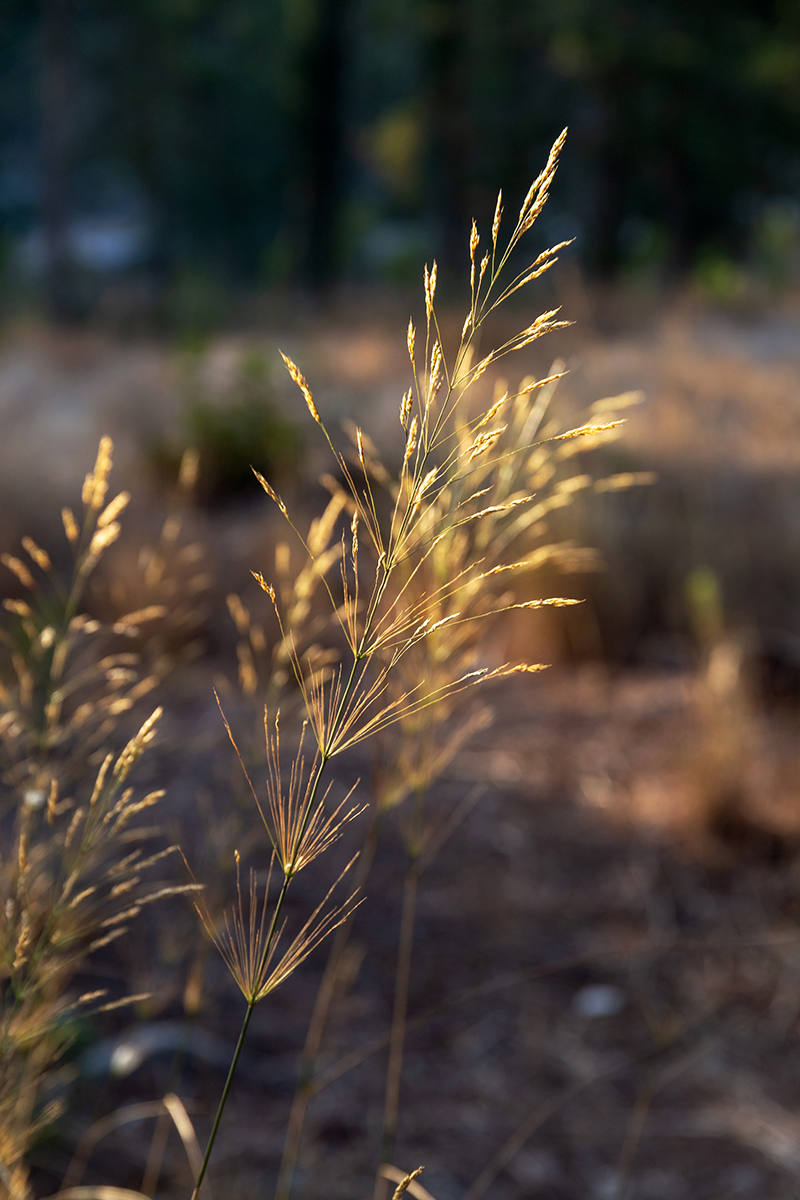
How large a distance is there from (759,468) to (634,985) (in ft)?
10.1

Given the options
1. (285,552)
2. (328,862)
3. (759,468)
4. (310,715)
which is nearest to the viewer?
(310,715)

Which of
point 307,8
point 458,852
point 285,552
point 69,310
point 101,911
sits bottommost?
point 69,310

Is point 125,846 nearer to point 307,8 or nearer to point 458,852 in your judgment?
point 458,852

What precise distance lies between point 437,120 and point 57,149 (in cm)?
557

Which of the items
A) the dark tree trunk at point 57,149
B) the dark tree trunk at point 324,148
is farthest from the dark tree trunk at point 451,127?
the dark tree trunk at point 57,149

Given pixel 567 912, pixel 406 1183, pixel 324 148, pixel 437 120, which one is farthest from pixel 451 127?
pixel 406 1183

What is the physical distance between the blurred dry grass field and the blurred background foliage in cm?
793

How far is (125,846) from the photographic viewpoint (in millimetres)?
2094

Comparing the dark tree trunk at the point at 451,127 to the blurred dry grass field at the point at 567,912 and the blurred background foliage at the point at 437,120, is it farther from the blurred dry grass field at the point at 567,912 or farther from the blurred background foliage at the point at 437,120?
the blurred dry grass field at the point at 567,912

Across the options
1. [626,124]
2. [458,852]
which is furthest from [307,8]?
[458,852]

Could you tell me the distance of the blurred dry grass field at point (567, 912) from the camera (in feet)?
4.80

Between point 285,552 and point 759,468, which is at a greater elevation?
point 285,552

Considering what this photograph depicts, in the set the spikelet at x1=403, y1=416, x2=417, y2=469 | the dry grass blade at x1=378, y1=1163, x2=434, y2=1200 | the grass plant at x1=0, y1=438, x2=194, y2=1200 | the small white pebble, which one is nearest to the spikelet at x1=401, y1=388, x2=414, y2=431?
the spikelet at x1=403, y1=416, x2=417, y2=469

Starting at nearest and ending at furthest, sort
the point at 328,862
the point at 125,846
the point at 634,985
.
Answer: the point at 634,985 → the point at 125,846 → the point at 328,862
